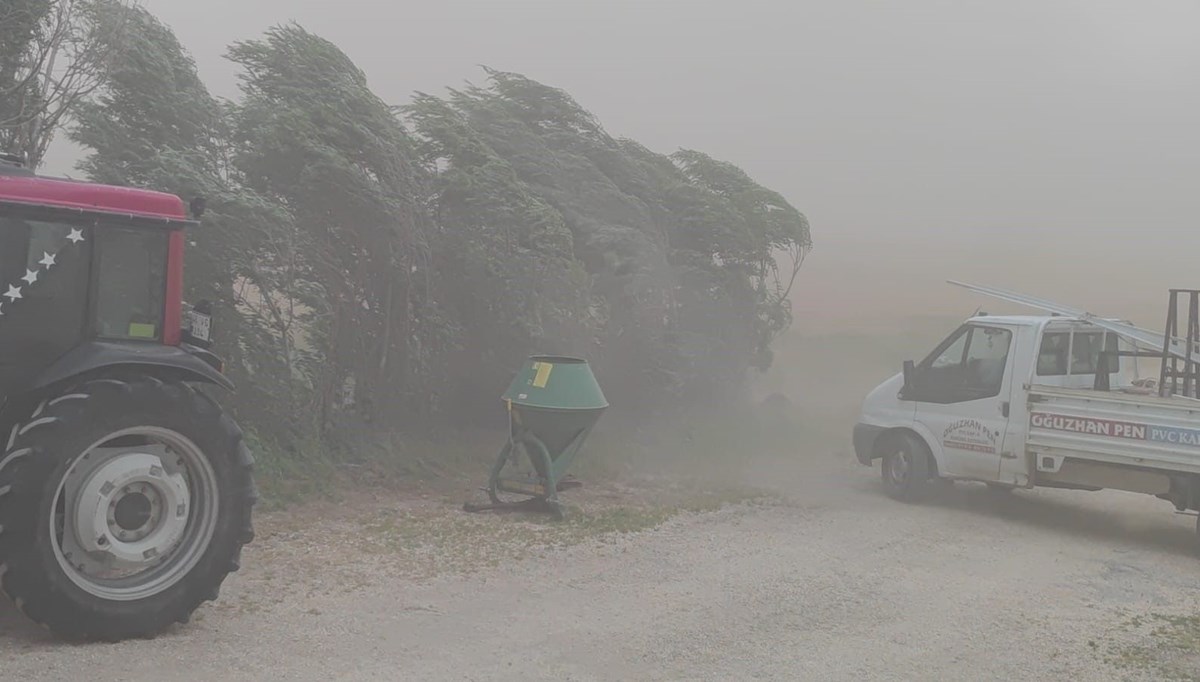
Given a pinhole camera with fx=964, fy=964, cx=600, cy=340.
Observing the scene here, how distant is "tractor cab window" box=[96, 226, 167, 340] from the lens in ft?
18.1

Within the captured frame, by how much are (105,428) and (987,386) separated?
8464 millimetres

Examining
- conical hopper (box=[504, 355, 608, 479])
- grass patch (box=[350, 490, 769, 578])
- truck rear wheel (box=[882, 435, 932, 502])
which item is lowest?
grass patch (box=[350, 490, 769, 578])

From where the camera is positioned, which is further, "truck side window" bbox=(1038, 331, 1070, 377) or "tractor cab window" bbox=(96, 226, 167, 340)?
"truck side window" bbox=(1038, 331, 1070, 377)

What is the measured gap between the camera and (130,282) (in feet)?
18.4


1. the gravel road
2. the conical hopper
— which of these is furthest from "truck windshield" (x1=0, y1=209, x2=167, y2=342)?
the conical hopper

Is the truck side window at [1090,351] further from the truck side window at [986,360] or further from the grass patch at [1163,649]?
the grass patch at [1163,649]

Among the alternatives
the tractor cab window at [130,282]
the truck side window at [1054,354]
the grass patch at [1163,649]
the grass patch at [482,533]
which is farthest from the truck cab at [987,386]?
the tractor cab window at [130,282]

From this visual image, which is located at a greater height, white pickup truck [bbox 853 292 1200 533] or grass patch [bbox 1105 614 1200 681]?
white pickup truck [bbox 853 292 1200 533]

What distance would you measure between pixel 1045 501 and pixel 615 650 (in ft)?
25.5

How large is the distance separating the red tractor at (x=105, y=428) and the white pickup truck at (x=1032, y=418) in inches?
298

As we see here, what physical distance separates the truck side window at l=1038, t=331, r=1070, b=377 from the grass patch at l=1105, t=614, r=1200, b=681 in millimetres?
3759

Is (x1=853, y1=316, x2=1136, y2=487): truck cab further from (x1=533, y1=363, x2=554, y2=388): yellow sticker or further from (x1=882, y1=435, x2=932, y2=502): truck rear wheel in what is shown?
(x1=533, y1=363, x2=554, y2=388): yellow sticker

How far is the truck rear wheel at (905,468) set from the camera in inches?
419

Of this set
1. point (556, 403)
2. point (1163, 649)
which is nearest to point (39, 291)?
point (556, 403)
